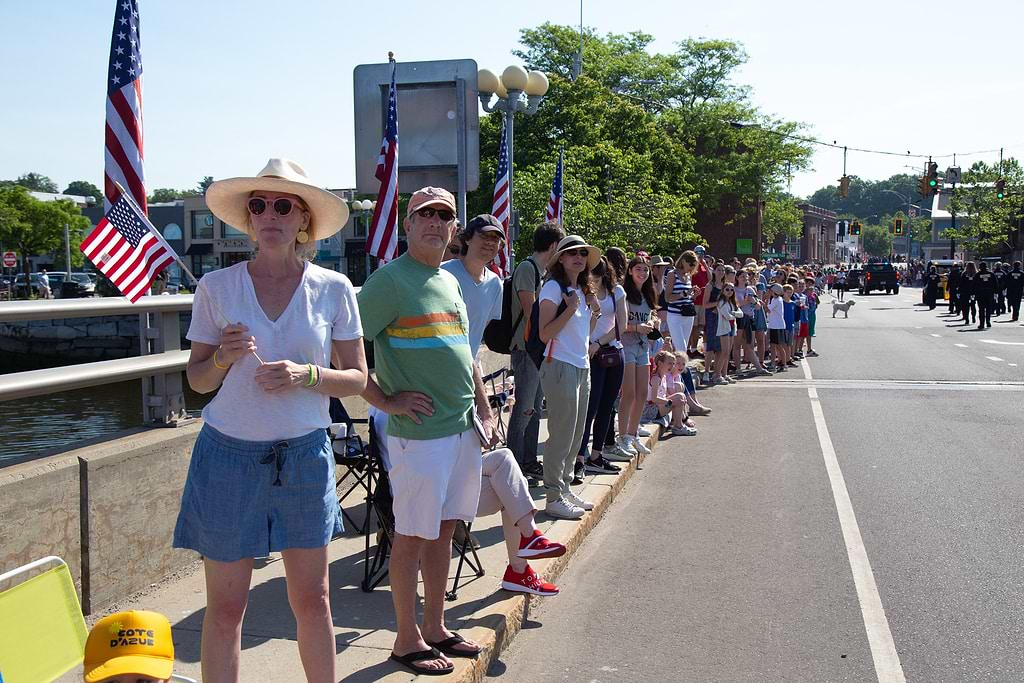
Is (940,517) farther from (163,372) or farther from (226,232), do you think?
(226,232)

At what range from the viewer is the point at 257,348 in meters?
3.08

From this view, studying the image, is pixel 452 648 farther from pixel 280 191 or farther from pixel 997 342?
pixel 997 342

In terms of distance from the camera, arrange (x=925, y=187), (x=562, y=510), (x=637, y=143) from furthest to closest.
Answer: (x=637, y=143), (x=925, y=187), (x=562, y=510)

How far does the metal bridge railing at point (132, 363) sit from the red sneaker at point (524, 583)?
2037mm

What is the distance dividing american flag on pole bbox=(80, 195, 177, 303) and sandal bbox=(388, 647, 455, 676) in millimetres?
2594

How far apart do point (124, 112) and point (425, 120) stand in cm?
515

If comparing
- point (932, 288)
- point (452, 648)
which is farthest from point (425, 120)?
point (932, 288)

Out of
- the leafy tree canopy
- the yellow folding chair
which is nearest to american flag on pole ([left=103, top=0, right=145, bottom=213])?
the yellow folding chair

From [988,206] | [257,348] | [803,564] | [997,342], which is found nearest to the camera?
[257,348]

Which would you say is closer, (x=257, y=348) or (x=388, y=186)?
(x=257, y=348)

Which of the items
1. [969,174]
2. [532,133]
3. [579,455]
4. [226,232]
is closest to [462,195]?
[579,455]

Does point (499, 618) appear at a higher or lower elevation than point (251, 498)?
lower

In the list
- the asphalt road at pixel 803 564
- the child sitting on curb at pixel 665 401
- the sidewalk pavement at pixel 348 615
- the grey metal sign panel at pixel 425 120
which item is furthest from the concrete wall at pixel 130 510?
the child sitting on curb at pixel 665 401

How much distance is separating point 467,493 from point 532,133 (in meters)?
40.3
